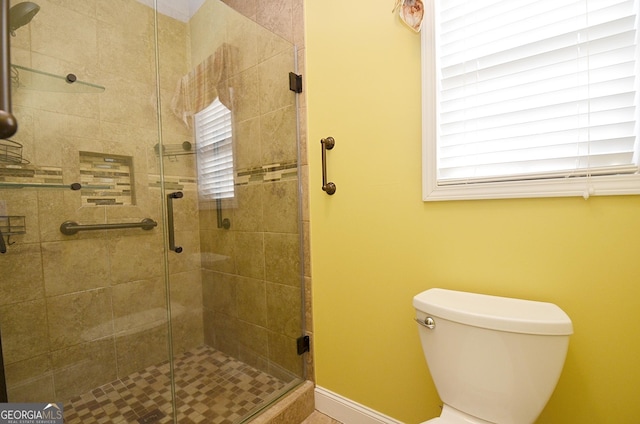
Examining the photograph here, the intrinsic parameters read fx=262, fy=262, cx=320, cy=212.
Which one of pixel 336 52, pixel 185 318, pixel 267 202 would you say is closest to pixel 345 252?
pixel 267 202

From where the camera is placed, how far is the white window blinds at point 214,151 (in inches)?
59.9

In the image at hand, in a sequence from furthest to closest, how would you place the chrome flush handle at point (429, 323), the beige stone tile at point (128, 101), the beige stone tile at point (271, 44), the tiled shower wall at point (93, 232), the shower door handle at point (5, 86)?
the beige stone tile at point (128, 101), the beige stone tile at point (271, 44), the tiled shower wall at point (93, 232), the chrome flush handle at point (429, 323), the shower door handle at point (5, 86)

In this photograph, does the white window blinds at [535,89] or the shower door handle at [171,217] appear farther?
the shower door handle at [171,217]

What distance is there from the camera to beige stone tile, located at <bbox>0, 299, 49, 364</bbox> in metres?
1.26

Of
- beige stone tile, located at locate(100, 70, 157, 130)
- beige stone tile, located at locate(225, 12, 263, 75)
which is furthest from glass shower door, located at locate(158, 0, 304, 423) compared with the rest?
beige stone tile, located at locate(100, 70, 157, 130)

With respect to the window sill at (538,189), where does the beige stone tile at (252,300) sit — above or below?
below

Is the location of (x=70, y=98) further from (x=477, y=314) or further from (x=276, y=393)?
(x=477, y=314)

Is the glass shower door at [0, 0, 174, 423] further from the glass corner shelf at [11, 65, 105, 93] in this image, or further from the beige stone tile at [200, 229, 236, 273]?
the beige stone tile at [200, 229, 236, 273]

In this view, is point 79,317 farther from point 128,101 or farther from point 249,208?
point 128,101

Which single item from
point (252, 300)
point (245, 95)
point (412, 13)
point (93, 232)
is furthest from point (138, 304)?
point (412, 13)

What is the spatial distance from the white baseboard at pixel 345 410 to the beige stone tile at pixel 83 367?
1.23 meters

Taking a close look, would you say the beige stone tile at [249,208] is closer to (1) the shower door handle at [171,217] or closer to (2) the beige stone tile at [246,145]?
(2) the beige stone tile at [246,145]

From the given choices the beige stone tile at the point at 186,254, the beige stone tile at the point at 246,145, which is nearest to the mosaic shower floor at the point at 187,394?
the beige stone tile at the point at 186,254

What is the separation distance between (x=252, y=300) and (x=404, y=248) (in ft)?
3.10
